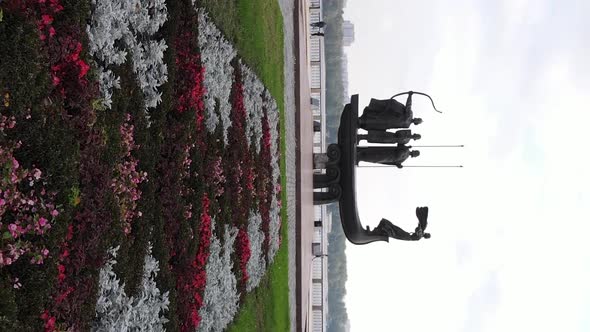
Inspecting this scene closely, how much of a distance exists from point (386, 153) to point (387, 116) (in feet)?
3.03

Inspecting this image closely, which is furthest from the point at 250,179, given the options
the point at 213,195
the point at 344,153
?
the point at 344,153

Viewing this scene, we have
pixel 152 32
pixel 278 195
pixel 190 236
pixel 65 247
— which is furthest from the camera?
pixel 278 195

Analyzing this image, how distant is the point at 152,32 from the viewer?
4914 millimetres

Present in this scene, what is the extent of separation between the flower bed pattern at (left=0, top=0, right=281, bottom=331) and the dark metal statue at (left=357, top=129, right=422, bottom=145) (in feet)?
16.8

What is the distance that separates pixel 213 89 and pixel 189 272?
2.18 metres

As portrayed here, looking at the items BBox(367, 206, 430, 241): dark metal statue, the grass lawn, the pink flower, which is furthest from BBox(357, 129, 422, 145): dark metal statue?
the pink flower

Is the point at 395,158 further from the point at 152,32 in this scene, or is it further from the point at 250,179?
the point at 152,32

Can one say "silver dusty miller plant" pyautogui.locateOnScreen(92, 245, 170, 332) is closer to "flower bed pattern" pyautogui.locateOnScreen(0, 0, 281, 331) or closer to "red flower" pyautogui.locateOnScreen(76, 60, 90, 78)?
"flower bed pattern" pyautogui.locateOnScreen(0, 0, 281, 331)

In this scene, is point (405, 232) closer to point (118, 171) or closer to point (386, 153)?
point (386, 153)

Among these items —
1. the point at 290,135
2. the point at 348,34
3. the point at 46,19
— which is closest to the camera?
the point at 46,19

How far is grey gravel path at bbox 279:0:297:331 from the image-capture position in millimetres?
11578

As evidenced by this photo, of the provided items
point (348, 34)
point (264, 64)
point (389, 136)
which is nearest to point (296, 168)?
point (389, 136)

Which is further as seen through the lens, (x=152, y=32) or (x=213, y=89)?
(x=213, y=89)

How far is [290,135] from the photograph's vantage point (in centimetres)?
1270
